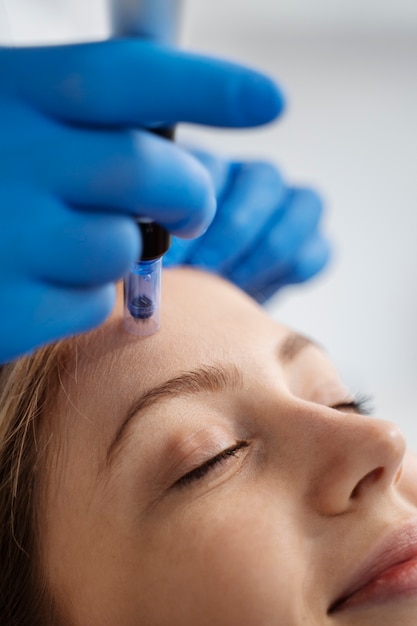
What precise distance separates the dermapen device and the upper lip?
37 centimetres

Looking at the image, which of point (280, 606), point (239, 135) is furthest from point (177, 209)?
point (239, 135)

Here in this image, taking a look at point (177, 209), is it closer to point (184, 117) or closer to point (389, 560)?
point (184, 117)

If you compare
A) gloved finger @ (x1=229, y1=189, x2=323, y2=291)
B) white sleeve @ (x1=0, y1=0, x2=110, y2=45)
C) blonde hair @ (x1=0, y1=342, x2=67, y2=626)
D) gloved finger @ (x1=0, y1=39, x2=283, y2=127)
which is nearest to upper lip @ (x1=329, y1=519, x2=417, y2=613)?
blonde hair @ (x1=0, y1=342, x2=67, y2=626)

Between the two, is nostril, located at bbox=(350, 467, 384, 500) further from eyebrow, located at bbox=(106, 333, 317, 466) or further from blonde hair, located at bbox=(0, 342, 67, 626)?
blonde hair, located at bbox=(0, 342, 67, 626)

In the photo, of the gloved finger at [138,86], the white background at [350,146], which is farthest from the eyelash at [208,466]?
the white background at [350,146]

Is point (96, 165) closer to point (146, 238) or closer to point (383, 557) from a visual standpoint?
point (146, 238)

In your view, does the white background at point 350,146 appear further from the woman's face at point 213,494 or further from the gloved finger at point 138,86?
the gloved finger at point 138,86

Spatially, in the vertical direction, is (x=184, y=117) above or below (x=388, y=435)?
above

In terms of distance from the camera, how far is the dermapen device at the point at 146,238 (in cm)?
73

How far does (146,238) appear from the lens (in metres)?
0.82

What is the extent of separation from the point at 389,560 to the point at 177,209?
17.5 inches

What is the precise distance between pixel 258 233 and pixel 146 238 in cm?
76

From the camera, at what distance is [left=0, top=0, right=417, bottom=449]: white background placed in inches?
83.7

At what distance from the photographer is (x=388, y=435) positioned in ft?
2.77
